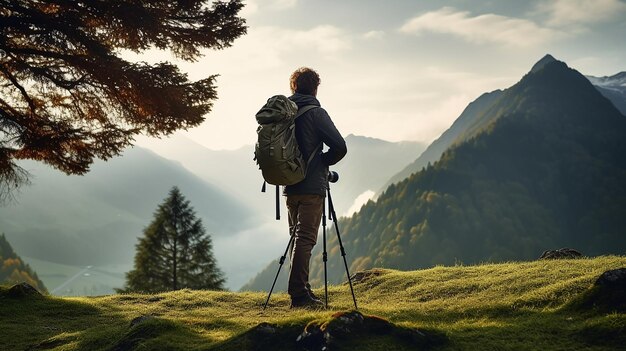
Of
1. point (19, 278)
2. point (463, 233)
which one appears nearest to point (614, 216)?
point (463, 233)

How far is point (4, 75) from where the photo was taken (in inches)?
522

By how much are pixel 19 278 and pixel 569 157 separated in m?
201

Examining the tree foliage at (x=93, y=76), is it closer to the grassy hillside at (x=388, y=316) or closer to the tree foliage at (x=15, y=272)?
the grassy hillside at (x=388, y=316)

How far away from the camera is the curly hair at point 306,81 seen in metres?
8.68

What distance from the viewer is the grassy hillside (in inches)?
213

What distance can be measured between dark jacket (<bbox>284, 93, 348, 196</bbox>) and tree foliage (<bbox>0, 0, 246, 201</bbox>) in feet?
20.0

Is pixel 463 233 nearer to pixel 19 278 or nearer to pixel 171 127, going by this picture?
pixel 19 278

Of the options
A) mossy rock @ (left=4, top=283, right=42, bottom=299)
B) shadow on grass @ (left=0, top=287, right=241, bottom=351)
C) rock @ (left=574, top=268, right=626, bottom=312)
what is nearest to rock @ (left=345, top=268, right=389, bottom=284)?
shadow on grass @ (left=0, top=287, right=241, bottom=351)

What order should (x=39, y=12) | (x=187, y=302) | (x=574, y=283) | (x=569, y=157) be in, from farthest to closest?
1. (x=569, y=157)
2. (x=39, y=12)
3. (x=187, y=302)
4. (x=574, y=283)

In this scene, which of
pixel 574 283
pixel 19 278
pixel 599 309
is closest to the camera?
pixel 599 309

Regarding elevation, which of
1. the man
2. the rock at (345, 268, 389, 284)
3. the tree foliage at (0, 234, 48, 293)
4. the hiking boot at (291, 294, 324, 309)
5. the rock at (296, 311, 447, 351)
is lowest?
the rock at (296, 311, 447, 351)

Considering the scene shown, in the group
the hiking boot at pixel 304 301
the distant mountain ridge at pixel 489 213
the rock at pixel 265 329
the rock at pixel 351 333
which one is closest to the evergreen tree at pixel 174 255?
the hiking boot at pixel 304 301

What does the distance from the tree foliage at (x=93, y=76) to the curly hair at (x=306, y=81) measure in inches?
216

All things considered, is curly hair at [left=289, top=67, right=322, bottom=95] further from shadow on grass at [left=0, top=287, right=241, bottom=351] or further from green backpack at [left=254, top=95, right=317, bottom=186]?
shadow on grass at [left=0, top=287, right=241, bottom=351]
